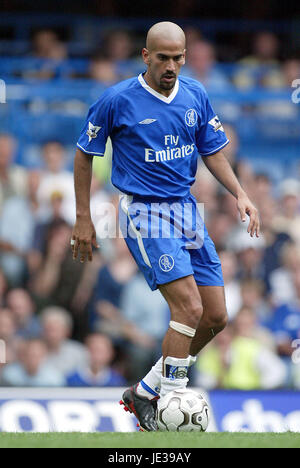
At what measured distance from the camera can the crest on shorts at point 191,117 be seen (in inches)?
241

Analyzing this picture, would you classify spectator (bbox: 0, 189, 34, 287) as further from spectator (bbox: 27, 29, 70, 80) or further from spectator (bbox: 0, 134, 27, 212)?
spectator (bbox: 27, 29, 70, 80)

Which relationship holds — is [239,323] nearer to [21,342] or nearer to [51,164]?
[21,342]

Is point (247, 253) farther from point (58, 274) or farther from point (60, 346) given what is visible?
point (60, 346)

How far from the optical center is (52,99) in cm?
1262

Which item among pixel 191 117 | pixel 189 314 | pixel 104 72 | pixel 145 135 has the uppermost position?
pixel 104 72

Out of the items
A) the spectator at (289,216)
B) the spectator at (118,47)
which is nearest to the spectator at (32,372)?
the spectator at (289,216)

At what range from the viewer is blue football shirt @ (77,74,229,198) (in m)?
6.03

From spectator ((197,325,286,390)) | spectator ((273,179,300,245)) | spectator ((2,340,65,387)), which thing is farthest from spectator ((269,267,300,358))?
spectator ((2,340,65,387))

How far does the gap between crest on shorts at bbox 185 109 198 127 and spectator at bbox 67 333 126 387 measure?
171 inches

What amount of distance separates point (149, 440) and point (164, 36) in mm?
2500

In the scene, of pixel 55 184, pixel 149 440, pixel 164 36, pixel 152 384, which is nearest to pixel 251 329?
pixel 55 184

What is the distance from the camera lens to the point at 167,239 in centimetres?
596

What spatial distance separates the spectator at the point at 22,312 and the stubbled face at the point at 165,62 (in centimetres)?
473

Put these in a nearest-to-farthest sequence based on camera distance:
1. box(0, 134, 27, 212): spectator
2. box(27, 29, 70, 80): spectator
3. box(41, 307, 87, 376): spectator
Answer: box(41, 307, 87, 376): spectator, box(0, 134, 27, 212): spectator, box(27, 29, 70, 80): spectator
